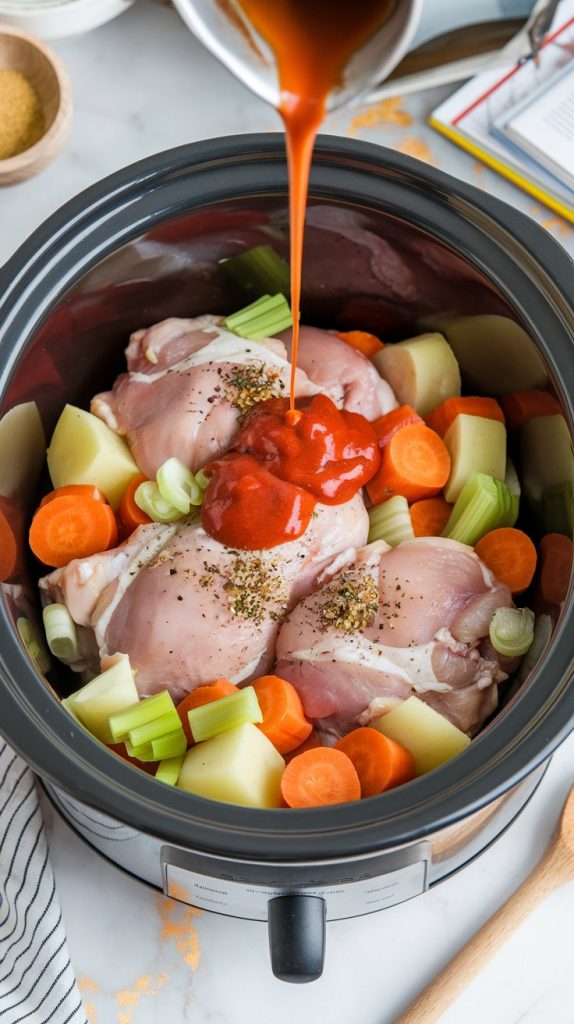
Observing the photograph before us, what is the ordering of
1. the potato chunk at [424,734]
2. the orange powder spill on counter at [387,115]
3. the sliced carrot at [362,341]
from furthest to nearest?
the orange powder spill on counter at [387,115]
the sliced carrot at [362,341]
the potato chunk at [424,734]

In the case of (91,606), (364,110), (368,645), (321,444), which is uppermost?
(364,110)

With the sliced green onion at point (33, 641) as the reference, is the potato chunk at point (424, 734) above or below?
above

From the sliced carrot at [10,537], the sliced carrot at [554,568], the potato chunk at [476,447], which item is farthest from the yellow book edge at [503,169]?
the sliced carrot at [10,537]

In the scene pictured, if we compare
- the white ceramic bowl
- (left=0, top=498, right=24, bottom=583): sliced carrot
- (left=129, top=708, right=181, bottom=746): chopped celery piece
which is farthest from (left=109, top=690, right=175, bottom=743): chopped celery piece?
the white ceramic bowl

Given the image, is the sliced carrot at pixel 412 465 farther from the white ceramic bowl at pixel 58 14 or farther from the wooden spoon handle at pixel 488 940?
the white ceramic bowl at pixel 58 14

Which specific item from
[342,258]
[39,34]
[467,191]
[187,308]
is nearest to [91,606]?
[187,308]

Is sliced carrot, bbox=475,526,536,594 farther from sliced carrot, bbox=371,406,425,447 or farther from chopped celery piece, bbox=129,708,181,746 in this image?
chopped celery piece, bbox=129,708,181,746

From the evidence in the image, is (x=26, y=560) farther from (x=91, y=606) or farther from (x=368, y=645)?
(x=368, y=645)
